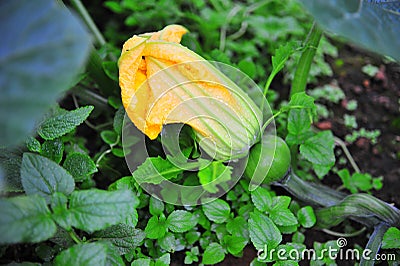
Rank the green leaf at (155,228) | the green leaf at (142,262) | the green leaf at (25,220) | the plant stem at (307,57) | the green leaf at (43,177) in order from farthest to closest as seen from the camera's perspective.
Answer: the plant stem at (307,57) → the green leaf at (155,228) → the green leaf at (142,262) → the green leaf at (43,177) → the green leaf at (25,220)

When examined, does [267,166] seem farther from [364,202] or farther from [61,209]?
[61,209]

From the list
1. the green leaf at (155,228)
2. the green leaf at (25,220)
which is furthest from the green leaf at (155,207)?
the green leaf at (25,220)

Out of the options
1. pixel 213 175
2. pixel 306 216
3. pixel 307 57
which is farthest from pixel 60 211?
pixel 307 57

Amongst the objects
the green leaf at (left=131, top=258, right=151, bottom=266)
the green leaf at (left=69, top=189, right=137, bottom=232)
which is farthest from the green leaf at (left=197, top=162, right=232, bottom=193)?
the green leaf at (left=69, top=189, right=137, bottom=232)

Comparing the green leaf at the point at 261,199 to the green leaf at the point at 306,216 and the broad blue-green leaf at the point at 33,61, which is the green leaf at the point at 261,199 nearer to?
the green leaf at the point at 306,216

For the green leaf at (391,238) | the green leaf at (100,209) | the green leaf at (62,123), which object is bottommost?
the green leaf at (391,238)

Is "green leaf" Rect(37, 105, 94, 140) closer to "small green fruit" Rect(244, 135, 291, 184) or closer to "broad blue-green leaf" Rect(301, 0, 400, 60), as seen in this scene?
"small green fruit" Rect(244, 135, 291, 184)
